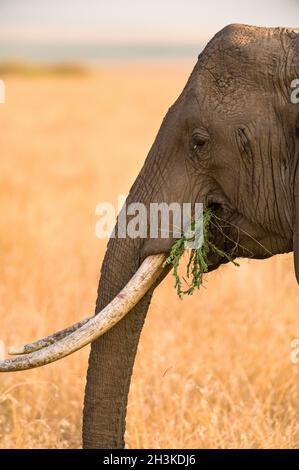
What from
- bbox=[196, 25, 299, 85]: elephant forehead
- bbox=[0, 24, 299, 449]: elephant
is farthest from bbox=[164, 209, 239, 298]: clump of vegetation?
bbox=[196, 25, 299, 85]: elephant forehead

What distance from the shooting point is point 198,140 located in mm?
3658

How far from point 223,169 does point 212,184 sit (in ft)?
0.26

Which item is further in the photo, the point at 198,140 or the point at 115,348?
the point at 115,348

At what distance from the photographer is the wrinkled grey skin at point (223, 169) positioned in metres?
3.58

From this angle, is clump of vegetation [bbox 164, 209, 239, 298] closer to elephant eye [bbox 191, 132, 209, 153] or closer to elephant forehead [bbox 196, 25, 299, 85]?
elephant eye [bbox 191, 132, 209, 153]

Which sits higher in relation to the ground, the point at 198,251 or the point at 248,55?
the point at 248,55

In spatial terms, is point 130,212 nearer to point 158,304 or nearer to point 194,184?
point 194,184

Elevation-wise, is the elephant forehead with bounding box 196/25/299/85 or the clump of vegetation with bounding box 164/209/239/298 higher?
the elephant forehead with bounding box 196/25/299/85

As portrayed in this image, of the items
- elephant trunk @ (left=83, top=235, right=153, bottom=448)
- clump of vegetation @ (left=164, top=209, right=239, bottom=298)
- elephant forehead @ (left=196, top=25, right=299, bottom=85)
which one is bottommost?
elephant trunk @ (left=83, top=235, right=153, bottom=448)

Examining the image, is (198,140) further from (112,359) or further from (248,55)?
(112,359)

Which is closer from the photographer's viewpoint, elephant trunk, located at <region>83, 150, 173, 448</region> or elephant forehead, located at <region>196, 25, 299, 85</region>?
elephant forehead, located at <region>196, 25, 299, 85</region>

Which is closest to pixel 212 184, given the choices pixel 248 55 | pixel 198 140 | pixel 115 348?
pixel 198 140

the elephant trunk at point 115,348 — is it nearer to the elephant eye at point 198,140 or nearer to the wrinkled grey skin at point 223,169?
the wrinkled grey skin at point 223,169

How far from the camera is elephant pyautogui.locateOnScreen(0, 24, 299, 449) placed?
357cm
